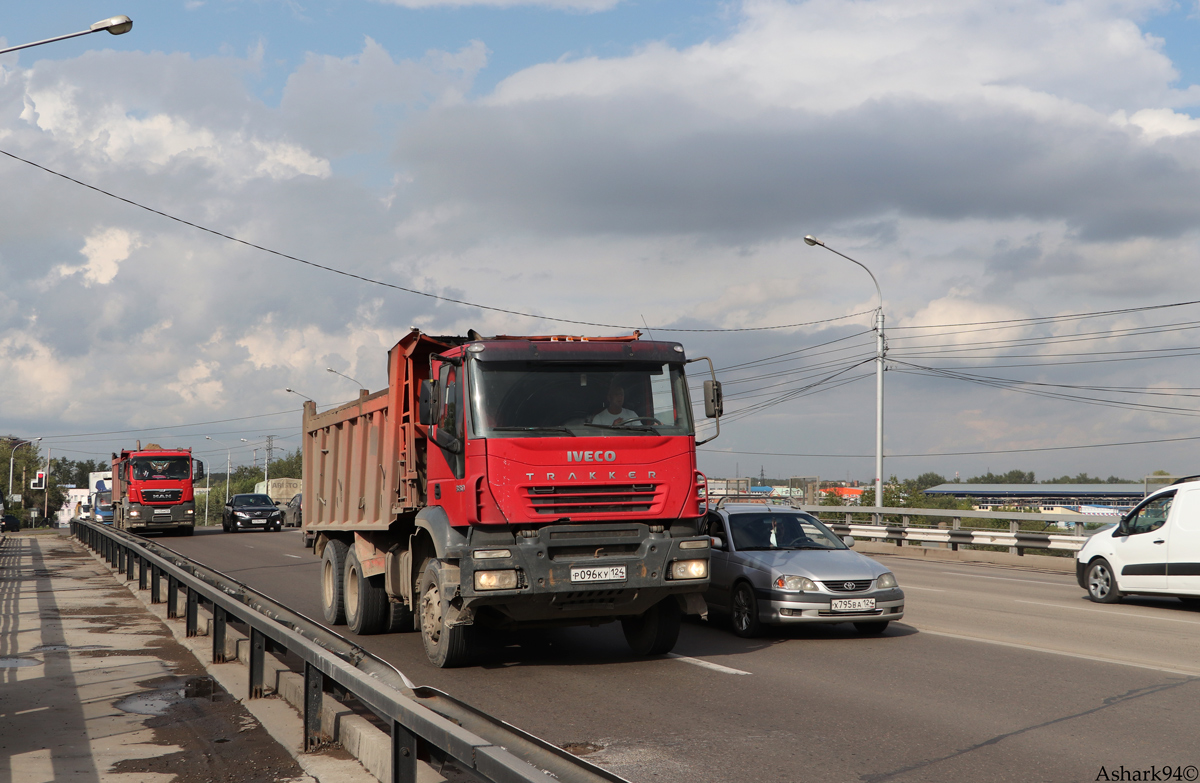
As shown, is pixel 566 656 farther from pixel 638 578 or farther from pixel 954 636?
pixel 954 636

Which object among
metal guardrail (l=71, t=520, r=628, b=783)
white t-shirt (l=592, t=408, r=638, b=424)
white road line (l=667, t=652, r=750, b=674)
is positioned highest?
white t-shirt (l=592, t=408, r=638, b=424)

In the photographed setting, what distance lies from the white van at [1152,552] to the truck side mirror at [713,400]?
8248 millimetres

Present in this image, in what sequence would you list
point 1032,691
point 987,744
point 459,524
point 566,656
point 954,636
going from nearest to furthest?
1. point 987,744
2. point 1032,691
3. point 459,524
4. point 566,656
5. point 954,636

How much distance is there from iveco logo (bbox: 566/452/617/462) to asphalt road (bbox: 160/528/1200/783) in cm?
182

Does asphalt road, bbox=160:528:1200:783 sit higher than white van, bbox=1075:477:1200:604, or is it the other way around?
white van, bbox=1075:477:1200:604

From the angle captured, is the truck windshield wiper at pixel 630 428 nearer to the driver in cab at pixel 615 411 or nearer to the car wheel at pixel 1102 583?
the driver in cab at pixel 615 411

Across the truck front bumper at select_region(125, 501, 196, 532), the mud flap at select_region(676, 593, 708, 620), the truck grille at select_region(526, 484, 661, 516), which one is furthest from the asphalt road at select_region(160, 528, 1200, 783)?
the truck front bumper at select_region(125, 501, 196, 532)

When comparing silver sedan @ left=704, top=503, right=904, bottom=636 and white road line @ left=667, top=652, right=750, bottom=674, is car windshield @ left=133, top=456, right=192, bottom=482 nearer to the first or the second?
silver sedan @ left=704, top=503, right=904, bottom=636

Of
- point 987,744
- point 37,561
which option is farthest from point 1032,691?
point 37,561

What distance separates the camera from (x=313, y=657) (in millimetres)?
6449

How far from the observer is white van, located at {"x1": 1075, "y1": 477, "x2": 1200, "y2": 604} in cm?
1391

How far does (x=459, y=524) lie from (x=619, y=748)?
278 cm

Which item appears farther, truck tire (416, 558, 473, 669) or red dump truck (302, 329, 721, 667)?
truck tire (416, 558, 473, 669)

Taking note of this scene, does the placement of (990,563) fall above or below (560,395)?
below
